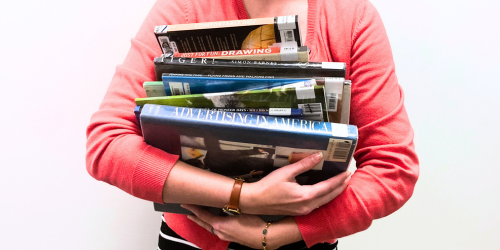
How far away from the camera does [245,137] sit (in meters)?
0.49

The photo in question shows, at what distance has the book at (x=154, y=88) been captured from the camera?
53 cm

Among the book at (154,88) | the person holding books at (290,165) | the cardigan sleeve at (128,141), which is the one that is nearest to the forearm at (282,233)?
the person holding books at (290,165)

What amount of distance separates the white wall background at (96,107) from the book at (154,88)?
1.64ft

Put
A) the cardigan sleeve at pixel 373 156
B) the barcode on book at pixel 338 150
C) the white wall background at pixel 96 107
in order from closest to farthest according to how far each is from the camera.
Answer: the barcode on book at pixel 338 150, the cardigan sleeve at pixel 373 156, the white wall background at pixel 96 107

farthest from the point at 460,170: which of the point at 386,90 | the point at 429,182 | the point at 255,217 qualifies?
the point at 255,217

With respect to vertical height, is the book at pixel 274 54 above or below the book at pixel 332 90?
above

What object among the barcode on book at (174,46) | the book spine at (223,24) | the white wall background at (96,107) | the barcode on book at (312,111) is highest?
the book spine at (223,24)

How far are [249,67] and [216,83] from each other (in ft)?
0.19

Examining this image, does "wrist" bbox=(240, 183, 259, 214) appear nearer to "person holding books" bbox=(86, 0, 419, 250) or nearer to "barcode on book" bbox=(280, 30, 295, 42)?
"person holding books" bbox=(86, 0, 419, 250)

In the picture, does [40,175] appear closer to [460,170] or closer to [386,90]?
[386,90]

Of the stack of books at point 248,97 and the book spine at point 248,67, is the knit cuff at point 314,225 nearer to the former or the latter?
the stack of books at point 248,97

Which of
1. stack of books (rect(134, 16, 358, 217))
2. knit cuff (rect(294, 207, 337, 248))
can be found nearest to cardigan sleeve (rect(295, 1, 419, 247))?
knit cuff (rect(294, 207, 337, 248))

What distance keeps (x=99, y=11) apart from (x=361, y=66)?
0.74 meters

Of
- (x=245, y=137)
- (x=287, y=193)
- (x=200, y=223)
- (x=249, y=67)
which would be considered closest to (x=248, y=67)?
(x=249, y=67)
